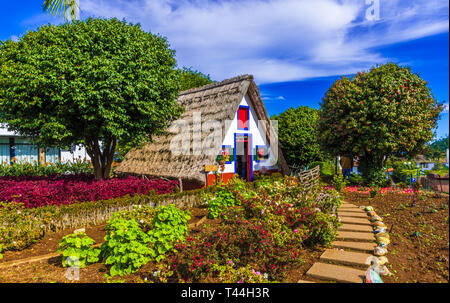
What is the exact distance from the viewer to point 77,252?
16.3 feet

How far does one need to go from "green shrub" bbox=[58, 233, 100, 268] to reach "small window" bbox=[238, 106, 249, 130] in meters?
8.96

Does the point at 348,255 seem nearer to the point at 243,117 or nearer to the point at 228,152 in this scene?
the point at 228,152

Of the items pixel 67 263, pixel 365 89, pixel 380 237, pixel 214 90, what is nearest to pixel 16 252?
pixel 67 263

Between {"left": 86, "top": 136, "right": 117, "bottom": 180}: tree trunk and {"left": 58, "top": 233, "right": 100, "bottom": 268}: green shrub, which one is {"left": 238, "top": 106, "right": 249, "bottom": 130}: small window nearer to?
{"left": 86, "top": 136, "right": 117, "bottom": 180}: tree trunk

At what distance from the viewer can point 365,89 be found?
11836mm

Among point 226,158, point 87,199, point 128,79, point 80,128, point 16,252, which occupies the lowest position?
point 16,252

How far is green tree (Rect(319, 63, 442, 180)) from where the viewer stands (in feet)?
37.6

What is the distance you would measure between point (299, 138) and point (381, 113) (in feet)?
21.4

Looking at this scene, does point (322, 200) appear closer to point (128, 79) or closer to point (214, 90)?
point (128, 79)

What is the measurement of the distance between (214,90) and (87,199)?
25.5 feet

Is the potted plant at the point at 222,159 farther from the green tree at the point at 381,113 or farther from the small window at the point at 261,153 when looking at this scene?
the green tree at the point at 381,113

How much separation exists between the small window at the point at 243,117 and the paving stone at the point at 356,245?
799 centimetres

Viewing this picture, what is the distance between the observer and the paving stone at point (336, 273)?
166 inches

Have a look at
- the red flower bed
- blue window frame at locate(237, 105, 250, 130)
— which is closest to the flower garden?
the red flower bed
